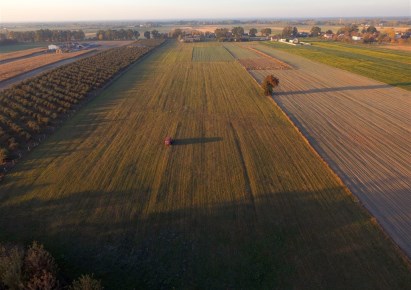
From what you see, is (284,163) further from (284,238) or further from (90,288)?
(90,288)

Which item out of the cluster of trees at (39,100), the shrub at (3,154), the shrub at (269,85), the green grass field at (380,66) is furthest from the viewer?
the green grass field at (380,66)

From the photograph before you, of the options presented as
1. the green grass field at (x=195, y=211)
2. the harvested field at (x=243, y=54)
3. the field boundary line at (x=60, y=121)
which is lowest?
the harvested field at (x=243, y=54)

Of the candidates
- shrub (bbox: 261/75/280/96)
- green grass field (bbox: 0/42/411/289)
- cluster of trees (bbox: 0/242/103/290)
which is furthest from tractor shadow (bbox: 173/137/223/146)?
shrub (bbox: 261/75/280/96)

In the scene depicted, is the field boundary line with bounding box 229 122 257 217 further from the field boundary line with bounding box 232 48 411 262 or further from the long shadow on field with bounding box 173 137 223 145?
the field boundary line with bounding box 232 48 411 262

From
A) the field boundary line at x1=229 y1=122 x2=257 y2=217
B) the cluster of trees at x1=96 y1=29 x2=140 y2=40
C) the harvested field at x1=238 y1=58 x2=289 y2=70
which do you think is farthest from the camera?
the cluster of trees at x1=96 y1=29 x2=140 y2=40

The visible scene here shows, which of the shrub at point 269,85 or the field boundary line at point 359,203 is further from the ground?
the shrub at point 269,85

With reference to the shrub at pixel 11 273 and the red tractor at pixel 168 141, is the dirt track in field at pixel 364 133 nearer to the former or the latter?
the red tractor at pixel 168 141

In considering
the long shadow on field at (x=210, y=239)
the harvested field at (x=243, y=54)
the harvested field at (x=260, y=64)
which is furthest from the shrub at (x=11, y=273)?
the harvested field at (x=243, y=54)
